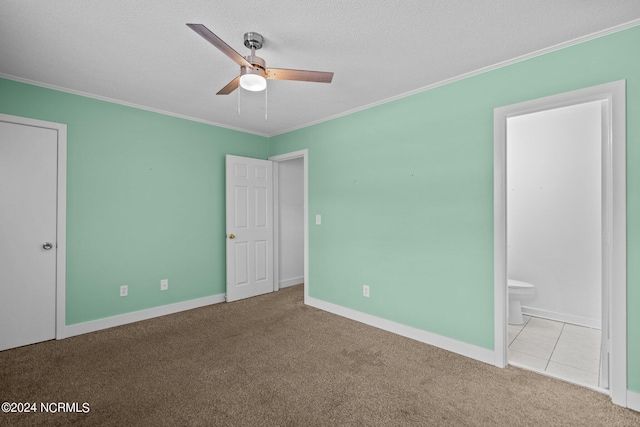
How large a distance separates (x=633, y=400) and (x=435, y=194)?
1908 mm

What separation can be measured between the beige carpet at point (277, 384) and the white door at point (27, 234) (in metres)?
0.26

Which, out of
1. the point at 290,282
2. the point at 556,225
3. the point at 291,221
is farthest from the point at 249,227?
the point at 556,225

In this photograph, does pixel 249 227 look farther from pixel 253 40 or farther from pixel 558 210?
pixel 558 210

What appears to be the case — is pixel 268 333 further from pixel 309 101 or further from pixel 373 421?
pixel 309 101

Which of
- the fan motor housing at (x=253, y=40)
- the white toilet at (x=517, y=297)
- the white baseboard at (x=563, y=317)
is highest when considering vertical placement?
the fan motor housing at (x=253, y=40)

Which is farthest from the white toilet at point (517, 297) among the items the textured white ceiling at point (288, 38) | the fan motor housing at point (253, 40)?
the fan motor housing at point (253, 40)

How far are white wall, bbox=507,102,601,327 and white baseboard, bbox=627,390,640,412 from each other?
171 cm

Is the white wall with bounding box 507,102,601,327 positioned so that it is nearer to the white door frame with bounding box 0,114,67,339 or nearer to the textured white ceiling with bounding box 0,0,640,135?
the textured white ceiling with bounding box 0,0,640,135

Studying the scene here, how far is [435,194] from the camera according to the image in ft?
9.53

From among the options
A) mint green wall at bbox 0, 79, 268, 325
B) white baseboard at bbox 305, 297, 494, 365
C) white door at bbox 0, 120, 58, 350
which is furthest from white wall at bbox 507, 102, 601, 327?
white door at bbox 0, 120, 58, 350

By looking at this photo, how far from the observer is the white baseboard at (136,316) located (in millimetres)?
3103

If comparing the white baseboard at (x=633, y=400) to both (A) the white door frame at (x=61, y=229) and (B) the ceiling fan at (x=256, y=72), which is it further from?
(A) the white door frame at (x=61, y=229)

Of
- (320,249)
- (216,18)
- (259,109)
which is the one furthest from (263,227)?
(216,18)

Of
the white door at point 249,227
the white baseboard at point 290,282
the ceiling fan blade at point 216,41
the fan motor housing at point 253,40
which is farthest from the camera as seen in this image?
the white baseboard at point 290,282
